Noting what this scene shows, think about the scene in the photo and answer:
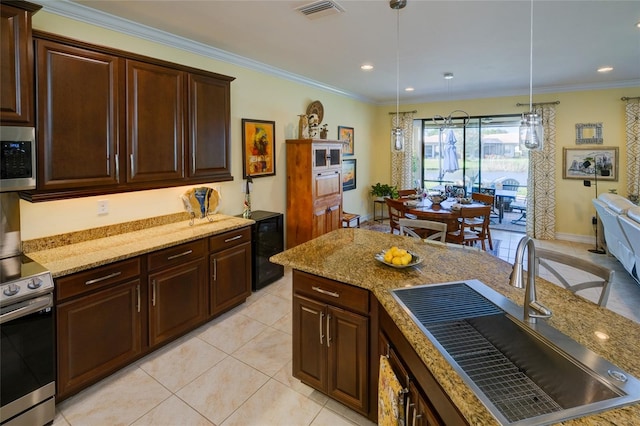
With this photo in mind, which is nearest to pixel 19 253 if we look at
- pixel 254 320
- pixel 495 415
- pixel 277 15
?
pixel 254 320

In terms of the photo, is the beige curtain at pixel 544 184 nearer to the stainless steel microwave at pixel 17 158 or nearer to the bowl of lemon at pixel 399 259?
the bowl of lemon at pixel 399 259

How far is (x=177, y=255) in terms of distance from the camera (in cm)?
281

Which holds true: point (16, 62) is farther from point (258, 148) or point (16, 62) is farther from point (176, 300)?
point (258, 148)

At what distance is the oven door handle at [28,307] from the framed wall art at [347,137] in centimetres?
525

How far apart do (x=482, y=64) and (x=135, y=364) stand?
5.16m

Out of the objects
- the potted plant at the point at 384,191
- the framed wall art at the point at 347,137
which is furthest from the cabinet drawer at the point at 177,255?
the potted plant at the point at 384,191

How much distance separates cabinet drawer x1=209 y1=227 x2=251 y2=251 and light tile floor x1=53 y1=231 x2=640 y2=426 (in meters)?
0.75

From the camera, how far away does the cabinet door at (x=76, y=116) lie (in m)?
2.21

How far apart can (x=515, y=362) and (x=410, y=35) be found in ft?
10.2

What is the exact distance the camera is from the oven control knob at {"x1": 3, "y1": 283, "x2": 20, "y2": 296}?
1.79 meters

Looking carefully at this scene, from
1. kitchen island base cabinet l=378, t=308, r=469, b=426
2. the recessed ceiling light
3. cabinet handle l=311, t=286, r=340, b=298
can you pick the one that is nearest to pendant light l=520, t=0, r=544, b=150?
kitchen island base cabinet l=378, t=308, r=469, b=426

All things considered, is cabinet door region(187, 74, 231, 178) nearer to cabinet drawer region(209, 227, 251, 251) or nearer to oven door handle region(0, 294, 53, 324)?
cabinet drawer region(209, 227, 251, 251)

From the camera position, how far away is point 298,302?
214 cm

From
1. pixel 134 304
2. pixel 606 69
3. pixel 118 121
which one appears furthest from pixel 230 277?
pixel 606 69
